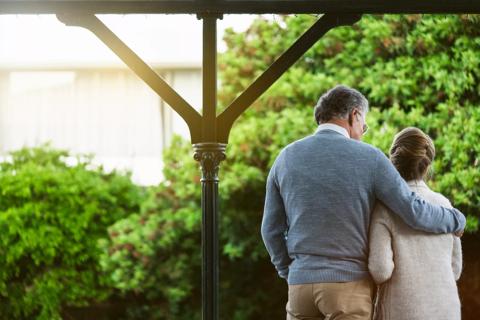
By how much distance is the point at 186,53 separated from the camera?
15367mm

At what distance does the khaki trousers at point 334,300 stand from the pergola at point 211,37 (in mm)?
1171

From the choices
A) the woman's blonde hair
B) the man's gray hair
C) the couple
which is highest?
the man's gray hair

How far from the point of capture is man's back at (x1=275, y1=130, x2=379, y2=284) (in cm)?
477

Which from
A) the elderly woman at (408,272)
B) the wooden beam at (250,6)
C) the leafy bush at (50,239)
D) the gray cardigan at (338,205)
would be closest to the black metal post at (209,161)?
the wooden beam at (250,6)

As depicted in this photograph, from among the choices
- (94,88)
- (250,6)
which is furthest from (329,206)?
(94,88)

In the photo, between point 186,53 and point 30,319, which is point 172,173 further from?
point 186,53

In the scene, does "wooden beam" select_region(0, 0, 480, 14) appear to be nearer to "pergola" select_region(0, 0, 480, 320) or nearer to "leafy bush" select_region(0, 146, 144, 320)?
"pergola" select_region(0, 0, 480, 320)

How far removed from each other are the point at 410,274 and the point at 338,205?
0.45 metres

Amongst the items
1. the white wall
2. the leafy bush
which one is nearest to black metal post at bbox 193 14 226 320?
the leafy bush

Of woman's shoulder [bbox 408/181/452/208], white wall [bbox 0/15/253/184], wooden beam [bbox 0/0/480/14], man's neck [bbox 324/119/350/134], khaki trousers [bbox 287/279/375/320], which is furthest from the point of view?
white wall [bbox 0/15/253/184]

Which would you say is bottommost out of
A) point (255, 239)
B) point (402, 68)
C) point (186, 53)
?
point (255, 239)

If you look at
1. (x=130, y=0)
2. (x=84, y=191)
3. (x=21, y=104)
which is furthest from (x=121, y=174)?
(x=130, y=0)

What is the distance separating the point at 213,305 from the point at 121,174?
21.5 feet

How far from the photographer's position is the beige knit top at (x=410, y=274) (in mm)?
4762
